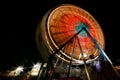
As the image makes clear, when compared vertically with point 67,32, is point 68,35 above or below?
below

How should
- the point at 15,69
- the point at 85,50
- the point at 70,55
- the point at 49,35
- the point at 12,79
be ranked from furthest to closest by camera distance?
1. the point at 15,69
2. the point at 12,79
3. the point at 85,50
4. the point at 70,55
5. the point at 49,35

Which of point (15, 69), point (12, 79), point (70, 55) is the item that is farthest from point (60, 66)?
point (15, 69)

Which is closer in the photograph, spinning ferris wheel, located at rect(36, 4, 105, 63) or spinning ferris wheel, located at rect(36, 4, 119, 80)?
spinning ferris wheel, located at rect(36, 4, 119, 80)

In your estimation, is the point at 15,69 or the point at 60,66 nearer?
the point at 60,66

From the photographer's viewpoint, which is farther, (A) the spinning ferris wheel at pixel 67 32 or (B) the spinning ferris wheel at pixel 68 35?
(A) the spinning ferris wheel at pixel 67 32

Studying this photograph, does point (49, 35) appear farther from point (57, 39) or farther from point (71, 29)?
point (71, 29)

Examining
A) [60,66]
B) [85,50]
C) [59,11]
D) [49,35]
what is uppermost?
[59,11]

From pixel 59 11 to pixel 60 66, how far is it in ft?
13.2

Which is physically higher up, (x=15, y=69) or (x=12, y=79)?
(x=15, y=69)

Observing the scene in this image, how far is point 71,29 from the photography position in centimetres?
1283

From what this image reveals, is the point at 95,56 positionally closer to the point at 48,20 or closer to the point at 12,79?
A: the point at 48,20

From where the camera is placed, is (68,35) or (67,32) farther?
(67,32)

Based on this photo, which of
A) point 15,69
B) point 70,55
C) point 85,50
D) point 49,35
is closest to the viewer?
point 49,35

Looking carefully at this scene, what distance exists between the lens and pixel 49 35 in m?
11.1
